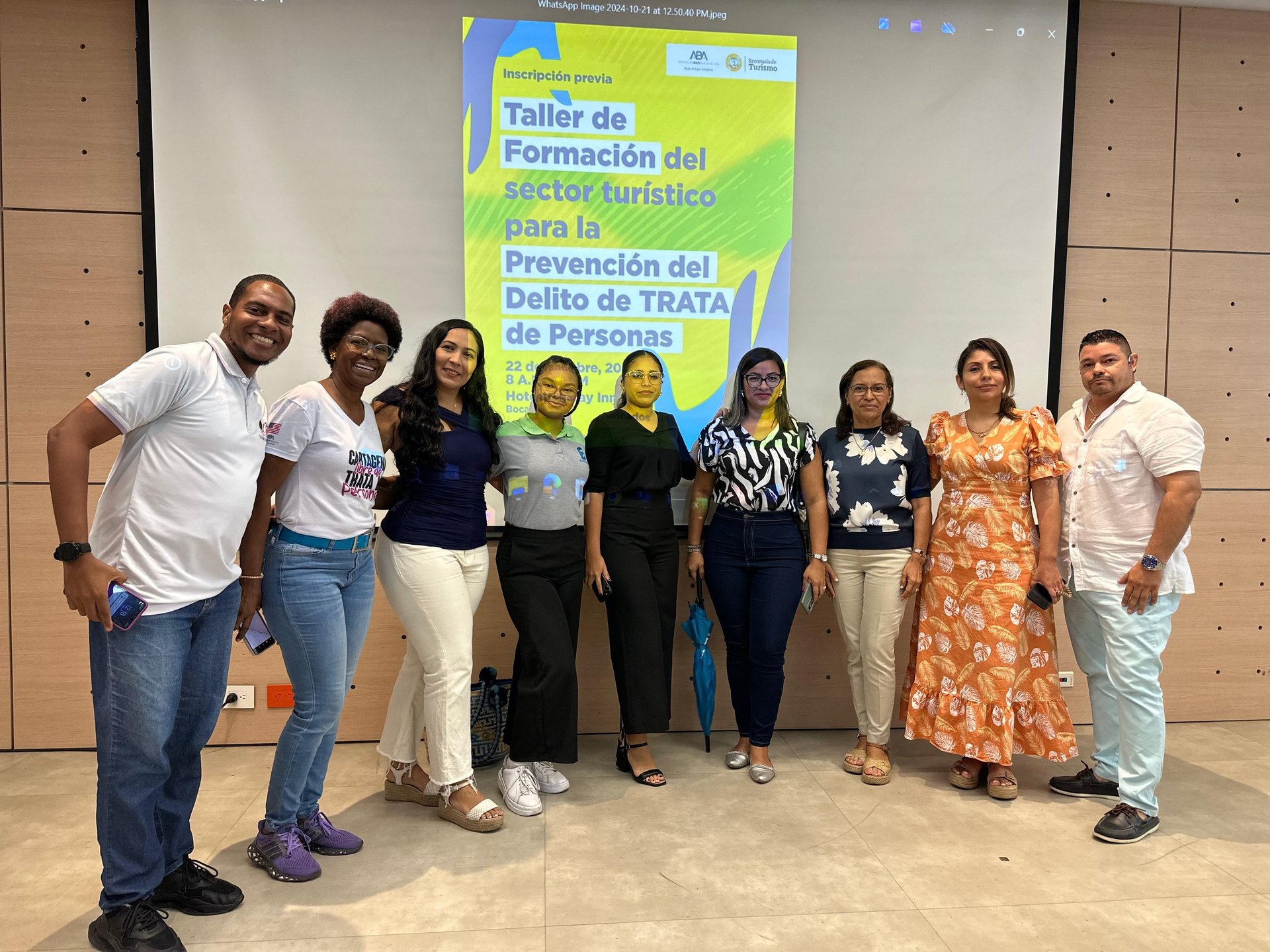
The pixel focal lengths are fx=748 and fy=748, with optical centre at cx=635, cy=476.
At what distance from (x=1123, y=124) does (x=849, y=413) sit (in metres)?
2.08

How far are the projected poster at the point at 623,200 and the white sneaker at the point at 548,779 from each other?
4.77 ft

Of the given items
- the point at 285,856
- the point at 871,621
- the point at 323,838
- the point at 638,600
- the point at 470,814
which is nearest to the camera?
the point at 285,856

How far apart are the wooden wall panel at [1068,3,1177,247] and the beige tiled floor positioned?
2553 millimetres

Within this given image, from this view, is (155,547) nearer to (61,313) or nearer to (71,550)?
(71,550)

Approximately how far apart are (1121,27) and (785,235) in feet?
6.38

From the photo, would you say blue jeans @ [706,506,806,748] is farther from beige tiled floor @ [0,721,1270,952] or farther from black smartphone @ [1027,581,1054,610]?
black smartphone @ [1027,581,1054,610]

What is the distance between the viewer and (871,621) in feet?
10.2

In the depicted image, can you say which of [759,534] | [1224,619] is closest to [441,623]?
[759,534]

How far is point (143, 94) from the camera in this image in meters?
3.10

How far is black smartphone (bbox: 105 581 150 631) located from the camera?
1765mm

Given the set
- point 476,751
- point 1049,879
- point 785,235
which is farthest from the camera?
point 785,235

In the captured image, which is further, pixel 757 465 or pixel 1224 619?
pixel 1224 619

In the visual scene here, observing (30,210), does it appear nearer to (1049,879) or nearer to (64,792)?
(64,792)

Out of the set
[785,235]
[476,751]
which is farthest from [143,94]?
[476,751]
